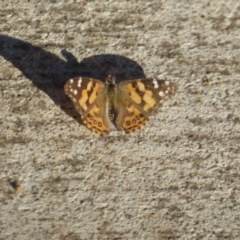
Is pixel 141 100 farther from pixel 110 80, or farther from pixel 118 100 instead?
pixel 110 80

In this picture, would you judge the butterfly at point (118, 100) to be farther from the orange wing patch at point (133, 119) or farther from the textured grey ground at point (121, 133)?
the textured grey ground at point (121, 133)

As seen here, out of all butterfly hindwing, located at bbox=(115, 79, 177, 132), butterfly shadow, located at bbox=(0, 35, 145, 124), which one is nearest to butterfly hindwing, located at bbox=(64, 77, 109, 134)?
butterfly hindwing, located at bbox=(115, 79, 177, 132)

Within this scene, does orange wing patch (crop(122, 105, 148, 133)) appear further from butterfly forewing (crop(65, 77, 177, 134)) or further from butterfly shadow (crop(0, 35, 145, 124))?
butterfly shadow (crop(0, 35, 145, 124))

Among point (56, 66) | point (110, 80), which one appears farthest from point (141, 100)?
point (56, 66)

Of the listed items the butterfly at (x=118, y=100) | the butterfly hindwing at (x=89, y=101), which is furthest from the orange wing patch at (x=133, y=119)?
the butterfly hindwing at (x=89, y=101)

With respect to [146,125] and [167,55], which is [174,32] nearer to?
[167,55]

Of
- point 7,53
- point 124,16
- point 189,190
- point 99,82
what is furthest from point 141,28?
point 189,190
